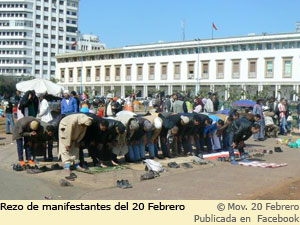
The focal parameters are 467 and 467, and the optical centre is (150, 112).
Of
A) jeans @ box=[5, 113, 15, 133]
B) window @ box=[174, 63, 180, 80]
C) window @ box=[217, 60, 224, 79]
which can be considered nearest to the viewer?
jeans @ box=[5, 113, 15, 133]

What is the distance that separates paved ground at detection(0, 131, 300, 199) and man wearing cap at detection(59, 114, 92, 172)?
1.60ft

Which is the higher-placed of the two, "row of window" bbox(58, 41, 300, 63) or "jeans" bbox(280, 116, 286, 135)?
"row of window" bbox(58, 41, 300, 63)

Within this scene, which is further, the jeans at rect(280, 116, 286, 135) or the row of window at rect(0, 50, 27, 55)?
the row of window at rect(0, 50, 27, 55)

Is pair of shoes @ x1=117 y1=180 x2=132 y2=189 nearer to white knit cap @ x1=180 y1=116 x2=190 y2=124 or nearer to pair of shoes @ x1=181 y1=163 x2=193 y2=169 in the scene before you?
pair of shoes @ x1=181 y1=163 x2=193 y2=169

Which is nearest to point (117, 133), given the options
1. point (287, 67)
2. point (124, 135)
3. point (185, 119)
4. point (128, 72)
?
point (124, 135)

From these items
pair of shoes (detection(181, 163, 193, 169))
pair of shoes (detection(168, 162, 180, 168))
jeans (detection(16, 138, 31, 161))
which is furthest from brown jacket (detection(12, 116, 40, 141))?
pair of shoes (detection(181, 163, 193, 169))

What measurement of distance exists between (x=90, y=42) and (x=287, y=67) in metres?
Result: 81.8

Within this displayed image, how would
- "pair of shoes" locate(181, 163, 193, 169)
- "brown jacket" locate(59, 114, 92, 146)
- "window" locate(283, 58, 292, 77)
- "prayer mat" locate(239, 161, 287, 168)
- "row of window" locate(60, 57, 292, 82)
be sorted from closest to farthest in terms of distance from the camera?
"brown jacket" locate(59, 114, 92, 146) < "pair of shoes" locate(181, 163, 193, 169) < "prayer mat" locate(239, 161, 287, 168) < "window" locate(283, 58, 292, 77) < "row of window" locate(60, 57, 292, 82)

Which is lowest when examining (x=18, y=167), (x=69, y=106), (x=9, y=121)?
(x=18, y=167)

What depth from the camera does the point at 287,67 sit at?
62625 mm

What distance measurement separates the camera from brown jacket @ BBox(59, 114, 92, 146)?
1116 cm

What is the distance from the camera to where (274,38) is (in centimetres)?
6331

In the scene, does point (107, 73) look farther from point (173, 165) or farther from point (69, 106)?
point (173, 165)
